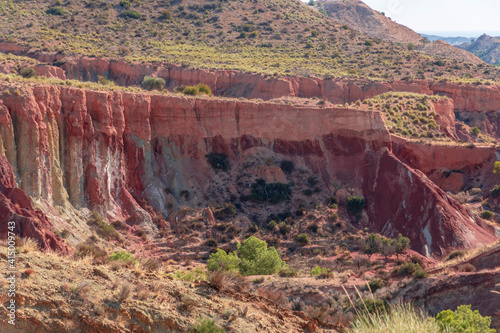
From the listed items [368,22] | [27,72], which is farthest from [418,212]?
[368,22]

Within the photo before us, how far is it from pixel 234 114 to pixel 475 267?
23.8 meters

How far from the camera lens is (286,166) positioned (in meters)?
45.2

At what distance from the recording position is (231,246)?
37656 mm

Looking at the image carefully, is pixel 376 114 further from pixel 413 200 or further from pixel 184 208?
pixel 184 208

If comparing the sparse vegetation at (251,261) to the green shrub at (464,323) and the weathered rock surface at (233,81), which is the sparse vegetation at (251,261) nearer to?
the green shrub at (464,323)

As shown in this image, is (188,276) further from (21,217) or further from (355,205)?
(355,205)

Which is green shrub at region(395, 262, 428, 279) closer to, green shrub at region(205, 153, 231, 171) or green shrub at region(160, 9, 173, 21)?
green shrub at region(205, 153, 231, 171)

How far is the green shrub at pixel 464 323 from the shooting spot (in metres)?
15.2

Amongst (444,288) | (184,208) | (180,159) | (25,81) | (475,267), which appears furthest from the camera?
(180,159)

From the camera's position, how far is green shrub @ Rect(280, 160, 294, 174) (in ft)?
148

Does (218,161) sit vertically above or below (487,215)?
above

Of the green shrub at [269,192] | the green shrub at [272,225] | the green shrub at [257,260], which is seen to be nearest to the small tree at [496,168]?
the green shrub at [269,192]

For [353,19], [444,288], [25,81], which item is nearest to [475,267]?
[444,288]

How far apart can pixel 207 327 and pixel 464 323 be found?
6.89m
